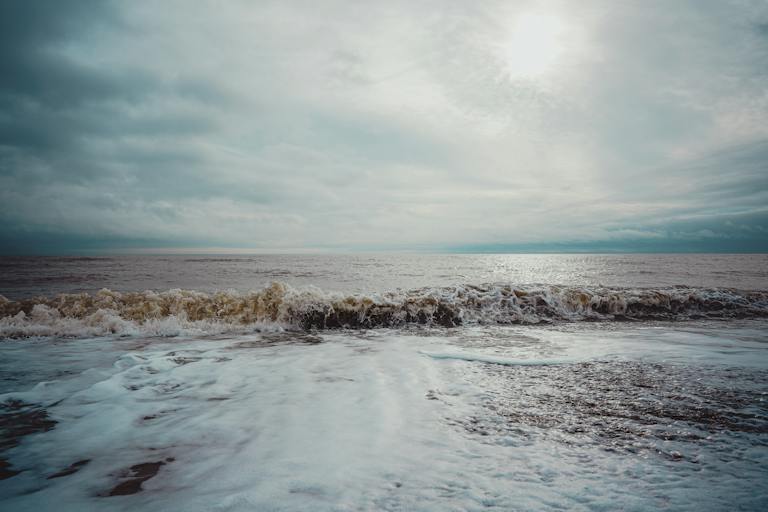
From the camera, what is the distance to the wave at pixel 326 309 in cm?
776

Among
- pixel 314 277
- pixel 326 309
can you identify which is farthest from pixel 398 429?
pixel 314 277

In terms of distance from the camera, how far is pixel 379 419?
10.8ft

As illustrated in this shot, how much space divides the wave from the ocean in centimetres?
19

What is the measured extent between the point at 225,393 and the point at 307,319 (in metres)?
4.65

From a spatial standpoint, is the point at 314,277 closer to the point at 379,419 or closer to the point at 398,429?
the point at 379,419

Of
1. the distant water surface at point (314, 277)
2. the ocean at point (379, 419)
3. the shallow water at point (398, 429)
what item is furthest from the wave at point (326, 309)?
the distant water surface at point (314, 277)

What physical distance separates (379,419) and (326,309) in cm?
579

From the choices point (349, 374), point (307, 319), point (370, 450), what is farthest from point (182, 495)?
point (307, 319)

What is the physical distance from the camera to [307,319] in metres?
8.69

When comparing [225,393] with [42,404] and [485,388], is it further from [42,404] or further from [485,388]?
[485,388]

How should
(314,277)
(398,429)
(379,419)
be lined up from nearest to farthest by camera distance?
(398,429) < (379,419) < (314,277)

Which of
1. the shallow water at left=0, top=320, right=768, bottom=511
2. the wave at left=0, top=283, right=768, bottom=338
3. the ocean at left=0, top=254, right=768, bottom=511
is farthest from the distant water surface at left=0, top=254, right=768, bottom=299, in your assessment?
the shallow water at left=0, top=320, right=768, bottom=511

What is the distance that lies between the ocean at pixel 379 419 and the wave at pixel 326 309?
0.19m

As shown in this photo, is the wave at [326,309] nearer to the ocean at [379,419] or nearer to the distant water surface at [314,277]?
the ocean at [379,419]
